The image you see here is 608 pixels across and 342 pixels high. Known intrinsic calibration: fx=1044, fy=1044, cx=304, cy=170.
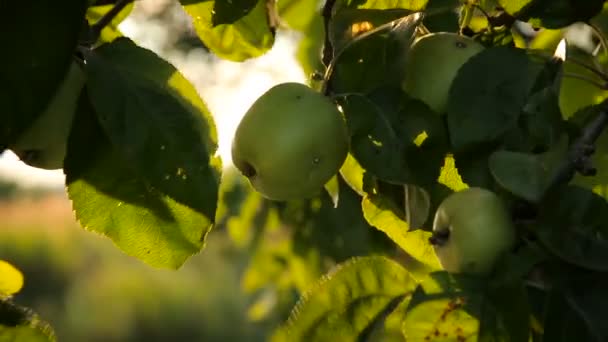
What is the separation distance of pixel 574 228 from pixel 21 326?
36 cm

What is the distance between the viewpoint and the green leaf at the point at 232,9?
798 millimetres

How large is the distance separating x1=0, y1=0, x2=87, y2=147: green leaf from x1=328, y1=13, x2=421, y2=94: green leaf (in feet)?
0.63

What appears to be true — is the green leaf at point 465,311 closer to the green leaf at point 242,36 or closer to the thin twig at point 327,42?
the thin twig at point 327,42

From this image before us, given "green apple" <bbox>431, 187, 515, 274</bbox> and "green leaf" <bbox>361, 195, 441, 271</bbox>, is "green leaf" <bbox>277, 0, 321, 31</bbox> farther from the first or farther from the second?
"green apple" <bbox>431, 187, 515, 274</bbox>

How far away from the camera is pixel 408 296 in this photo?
0.75 meters

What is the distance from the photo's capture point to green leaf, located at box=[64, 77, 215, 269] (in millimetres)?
685

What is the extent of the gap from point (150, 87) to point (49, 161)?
0.30ft

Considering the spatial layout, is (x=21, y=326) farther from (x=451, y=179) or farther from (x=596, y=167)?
(x=596, y=167)

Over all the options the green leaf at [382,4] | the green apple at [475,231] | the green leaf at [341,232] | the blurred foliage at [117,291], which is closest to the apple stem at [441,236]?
the green apple at [475,231]

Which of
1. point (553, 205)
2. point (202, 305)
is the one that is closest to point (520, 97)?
point (553, 205)

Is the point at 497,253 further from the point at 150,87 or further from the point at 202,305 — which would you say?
the point at 202,305

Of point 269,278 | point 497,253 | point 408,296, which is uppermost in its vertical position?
point 497,253

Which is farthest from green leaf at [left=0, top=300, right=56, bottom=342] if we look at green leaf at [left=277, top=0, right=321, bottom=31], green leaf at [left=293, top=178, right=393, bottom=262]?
green leaf at [left=293, top=178, right=393, bottom=262]

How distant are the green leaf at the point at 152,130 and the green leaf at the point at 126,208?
0.7 inches
